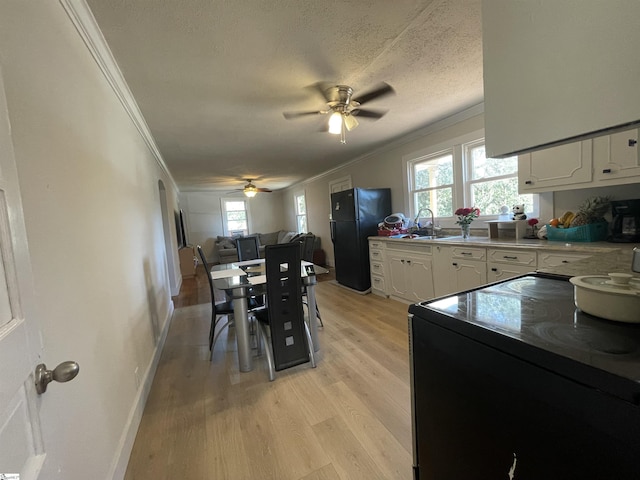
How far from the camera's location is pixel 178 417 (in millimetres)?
1830

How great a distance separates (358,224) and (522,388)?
3669 millimetres

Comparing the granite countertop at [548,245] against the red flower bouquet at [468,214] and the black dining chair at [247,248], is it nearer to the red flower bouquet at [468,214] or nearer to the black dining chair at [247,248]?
the red flower bouquet at [468,214]

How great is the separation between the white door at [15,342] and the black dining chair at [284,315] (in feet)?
4.80

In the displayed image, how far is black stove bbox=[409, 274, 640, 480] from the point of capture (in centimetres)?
50

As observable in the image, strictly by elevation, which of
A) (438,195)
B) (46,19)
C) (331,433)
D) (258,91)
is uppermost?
(258,91)

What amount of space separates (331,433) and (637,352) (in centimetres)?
153

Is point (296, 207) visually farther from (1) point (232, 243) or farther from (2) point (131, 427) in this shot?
(2) point (131, 427)

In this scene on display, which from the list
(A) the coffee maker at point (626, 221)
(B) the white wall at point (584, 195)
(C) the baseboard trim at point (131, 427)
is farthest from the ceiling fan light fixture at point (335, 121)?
(C) the baseboard trim at point (131, 427)

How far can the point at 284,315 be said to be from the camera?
225cm

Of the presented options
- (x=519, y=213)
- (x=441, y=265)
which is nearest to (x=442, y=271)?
(x=441, y=265)

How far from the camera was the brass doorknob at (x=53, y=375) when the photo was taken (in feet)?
2.15

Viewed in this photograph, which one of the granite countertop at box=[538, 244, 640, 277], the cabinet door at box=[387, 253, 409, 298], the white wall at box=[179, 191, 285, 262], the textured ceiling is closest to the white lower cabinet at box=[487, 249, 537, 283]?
the granite countertop at box=[538, 244, 640, 277]

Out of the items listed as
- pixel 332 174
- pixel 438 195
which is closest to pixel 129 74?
pixel 438 195

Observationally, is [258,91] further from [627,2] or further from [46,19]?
[627,2]
